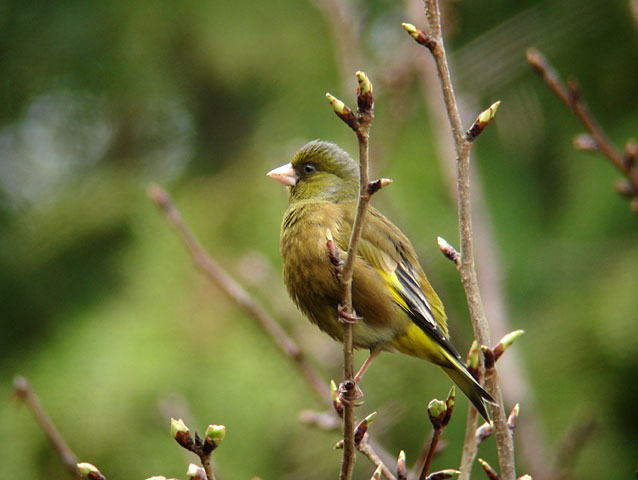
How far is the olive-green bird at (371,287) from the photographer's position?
3146 mm

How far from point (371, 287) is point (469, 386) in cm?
73

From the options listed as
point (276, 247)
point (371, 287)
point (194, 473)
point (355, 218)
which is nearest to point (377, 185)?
point (355, 218)

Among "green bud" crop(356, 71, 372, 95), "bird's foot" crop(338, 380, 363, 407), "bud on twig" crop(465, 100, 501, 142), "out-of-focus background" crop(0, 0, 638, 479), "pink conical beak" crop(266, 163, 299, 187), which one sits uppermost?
"green bud" crop(356, 71, 372, 95)

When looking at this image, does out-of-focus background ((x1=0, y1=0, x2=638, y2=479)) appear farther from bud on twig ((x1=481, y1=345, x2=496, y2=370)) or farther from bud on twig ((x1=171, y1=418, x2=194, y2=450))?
bud on twig ((x1=481, y1=345, x2=496, y2=370))

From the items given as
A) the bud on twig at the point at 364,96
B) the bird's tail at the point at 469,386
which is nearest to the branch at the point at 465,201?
the bird's tail at the point at 469,386

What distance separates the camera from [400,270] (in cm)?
340

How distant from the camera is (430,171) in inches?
215

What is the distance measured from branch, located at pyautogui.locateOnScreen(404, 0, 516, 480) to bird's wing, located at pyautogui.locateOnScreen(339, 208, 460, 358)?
1.03 m

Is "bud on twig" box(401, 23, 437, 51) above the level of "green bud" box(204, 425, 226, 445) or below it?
above

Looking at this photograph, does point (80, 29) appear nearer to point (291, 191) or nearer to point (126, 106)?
point (126, 106)

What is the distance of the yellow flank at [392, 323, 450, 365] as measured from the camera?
314cm

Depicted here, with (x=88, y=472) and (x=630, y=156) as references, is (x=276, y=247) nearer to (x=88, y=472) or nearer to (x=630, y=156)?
(x=630, y=156)

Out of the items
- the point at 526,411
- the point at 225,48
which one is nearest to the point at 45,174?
the point at 225,48

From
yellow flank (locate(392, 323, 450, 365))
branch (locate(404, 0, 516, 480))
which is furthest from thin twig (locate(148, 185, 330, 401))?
branch (locate(404, 0, 516, 480))
